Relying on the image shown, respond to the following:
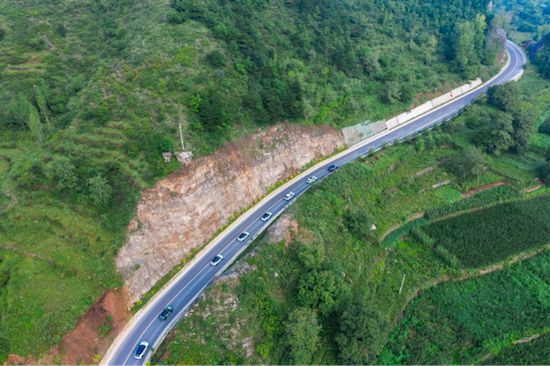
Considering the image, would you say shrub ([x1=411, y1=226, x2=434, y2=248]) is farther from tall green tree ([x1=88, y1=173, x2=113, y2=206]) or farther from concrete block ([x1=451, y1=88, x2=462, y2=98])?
concrete block ([x1=451, y1=88, x2=462, y2=98])

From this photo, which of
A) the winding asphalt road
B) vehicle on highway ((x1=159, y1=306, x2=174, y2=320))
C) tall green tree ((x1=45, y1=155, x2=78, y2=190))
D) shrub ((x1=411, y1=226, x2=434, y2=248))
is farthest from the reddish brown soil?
shrub ((x1=411, y1=226, x2=434, y2=248))

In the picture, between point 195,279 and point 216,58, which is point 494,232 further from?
point 216,58

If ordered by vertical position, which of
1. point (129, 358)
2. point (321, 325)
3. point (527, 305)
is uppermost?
point (129, 358)

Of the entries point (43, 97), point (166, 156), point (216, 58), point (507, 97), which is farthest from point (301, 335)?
point (507, 97)

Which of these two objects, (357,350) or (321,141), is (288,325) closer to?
(357,350)

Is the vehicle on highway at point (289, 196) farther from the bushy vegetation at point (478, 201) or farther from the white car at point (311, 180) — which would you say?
the bushy vegetation at point (478, 201)

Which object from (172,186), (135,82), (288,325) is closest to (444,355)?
(288,325)
